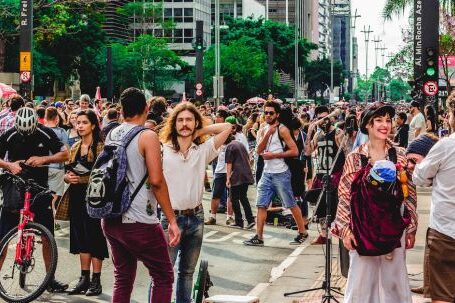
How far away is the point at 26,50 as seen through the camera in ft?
85.1

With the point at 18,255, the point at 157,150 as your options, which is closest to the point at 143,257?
the point at 157,150

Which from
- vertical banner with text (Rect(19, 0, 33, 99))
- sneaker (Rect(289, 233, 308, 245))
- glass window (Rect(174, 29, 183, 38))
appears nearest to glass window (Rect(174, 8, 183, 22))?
glass window (Rect(174, 29, 183, 38))

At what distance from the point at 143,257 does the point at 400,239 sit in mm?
1738

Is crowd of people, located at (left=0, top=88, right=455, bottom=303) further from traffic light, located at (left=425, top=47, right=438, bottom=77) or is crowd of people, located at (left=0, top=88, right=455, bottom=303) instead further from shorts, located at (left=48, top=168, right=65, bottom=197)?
traffic light, located at (left=425, top=47, right=438, bottom=77)

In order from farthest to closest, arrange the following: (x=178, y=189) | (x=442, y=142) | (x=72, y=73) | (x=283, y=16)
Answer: (x=283, y=16)
(x=72, y=73)
(x=178, y=189)
(x=442, y=142)

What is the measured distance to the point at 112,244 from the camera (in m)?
6.70

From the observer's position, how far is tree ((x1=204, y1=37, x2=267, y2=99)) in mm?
82312

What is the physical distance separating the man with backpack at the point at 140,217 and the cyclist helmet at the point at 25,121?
2.73 metres

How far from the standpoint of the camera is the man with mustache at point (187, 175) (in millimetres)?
7363

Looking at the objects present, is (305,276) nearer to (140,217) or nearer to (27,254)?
(27,254)

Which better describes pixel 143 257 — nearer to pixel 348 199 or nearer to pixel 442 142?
pixel 348 199

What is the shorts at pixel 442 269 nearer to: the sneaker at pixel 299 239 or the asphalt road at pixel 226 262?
the asphalt road at pixel 226 262

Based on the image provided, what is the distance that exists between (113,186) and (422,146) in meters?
2.52

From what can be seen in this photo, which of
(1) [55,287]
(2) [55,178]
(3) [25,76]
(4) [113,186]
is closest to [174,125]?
(4) [113,186]
